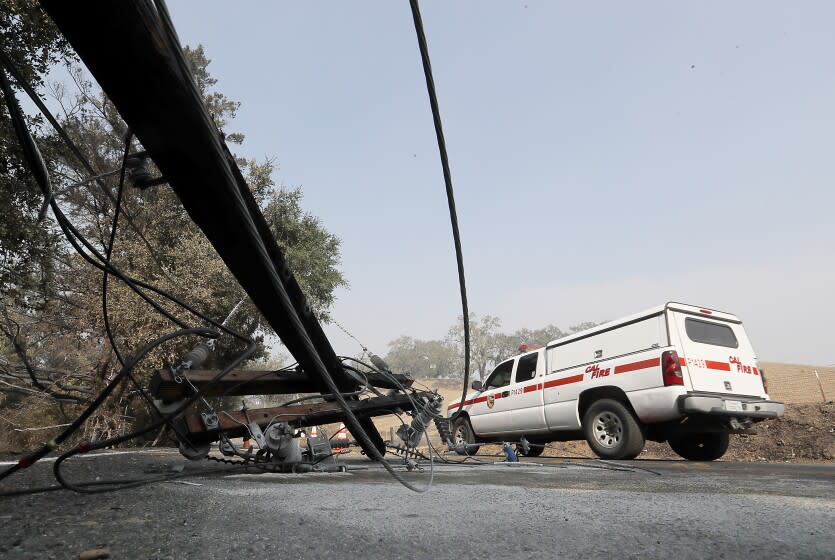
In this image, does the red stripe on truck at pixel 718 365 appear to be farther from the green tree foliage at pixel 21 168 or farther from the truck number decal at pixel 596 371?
the green tree foliage at pixel 21 168

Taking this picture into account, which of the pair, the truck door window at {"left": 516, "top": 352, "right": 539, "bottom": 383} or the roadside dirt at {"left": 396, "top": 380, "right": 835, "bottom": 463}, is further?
the roadside dirt at {"left": 396, "top": 380, "right": 835, "bottom": 463}

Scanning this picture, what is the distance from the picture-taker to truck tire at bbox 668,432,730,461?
863 cm

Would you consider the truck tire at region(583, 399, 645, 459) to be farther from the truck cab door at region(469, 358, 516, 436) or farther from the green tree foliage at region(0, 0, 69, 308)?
the green tree foliage at region(0, 0, 69, 308)

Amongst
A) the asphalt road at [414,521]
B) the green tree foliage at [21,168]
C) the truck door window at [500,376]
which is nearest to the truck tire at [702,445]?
the truck door window at [500,376]

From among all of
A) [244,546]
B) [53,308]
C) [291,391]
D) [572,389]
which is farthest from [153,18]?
[53,308]

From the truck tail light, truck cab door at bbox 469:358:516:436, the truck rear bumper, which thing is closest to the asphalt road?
the truck rear bumper

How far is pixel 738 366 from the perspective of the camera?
7.86 m

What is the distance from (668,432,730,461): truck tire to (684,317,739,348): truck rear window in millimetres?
1702

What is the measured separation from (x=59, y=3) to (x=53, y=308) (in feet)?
62.1

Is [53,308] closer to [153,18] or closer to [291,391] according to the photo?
[291,391]

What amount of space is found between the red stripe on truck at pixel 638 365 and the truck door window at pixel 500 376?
284 centimetres

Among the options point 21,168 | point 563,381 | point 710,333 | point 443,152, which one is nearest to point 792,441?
point 710,333

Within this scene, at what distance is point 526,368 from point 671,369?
3156 mm

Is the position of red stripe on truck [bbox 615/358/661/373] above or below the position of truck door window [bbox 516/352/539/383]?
below
